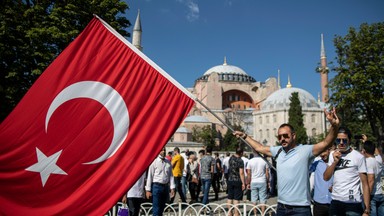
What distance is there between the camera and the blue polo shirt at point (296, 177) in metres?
3.24

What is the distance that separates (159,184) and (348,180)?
3.49 m

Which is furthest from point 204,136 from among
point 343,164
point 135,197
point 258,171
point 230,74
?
point 343,164

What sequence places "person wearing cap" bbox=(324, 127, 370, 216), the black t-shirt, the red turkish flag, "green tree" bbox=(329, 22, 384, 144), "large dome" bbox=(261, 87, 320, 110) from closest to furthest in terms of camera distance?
the red turkish flag, "person wearing cap" bbox=(324, 127, 370, 216), the black t-shirt, "green tree" bbox=(329, 22, 384, 144), "large dome" bbox=(261, 87, 320, 110)

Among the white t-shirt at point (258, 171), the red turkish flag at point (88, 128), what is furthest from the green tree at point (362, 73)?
the red turkish flag at point (88, 128)

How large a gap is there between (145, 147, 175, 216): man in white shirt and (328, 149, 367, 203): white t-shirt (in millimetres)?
3283

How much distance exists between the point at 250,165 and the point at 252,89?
228 ft

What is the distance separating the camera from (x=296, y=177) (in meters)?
Result: 3.27

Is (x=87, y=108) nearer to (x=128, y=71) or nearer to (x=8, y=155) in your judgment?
(x=128, y=71)

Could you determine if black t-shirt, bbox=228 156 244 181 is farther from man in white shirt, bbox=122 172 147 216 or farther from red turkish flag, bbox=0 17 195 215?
red turkish flag, bbox=0 17 195 215

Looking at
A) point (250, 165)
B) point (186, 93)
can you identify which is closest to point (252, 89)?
point (250, 165)

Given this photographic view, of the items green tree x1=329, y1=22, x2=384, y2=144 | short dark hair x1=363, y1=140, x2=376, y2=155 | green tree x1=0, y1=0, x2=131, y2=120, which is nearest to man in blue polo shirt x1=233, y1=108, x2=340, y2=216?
short dark hair x1=363, y1=140, x2=376, y2=155

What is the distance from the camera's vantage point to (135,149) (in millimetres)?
3309

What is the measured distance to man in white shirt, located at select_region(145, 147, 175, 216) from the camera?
20.0ft

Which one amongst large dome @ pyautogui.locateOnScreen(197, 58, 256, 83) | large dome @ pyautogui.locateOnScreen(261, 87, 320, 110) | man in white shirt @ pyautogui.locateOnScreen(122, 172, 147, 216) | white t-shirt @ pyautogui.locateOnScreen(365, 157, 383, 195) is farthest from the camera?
large dome @ pyautogui.locateOnScreen(197, 58, 256, 83)
